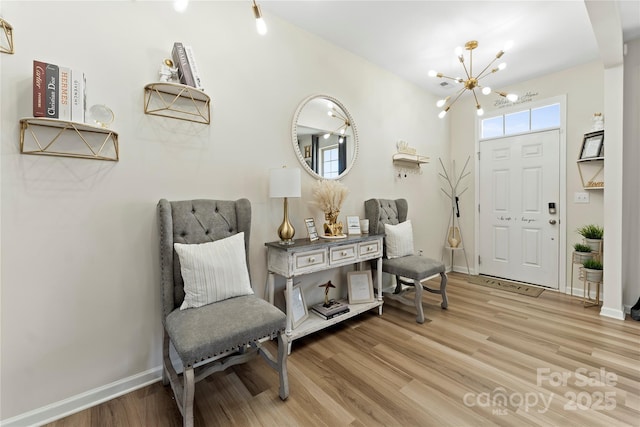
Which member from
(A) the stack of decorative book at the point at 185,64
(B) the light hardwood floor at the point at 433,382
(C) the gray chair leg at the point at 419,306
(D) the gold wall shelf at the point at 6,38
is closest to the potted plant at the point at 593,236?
(B) the light hardwood floor at the point at 433,382

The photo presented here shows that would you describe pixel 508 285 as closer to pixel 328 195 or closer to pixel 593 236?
pixel 593 236

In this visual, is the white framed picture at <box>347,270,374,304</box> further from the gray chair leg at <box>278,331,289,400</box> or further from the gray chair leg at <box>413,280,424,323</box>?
the gray chair leg at <box>278,331,289,400</box>

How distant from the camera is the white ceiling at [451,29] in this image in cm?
229

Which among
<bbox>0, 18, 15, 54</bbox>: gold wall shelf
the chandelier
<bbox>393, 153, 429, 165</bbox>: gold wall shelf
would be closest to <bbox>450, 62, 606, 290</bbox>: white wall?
the chandelier

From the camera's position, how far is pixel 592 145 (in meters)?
3.16

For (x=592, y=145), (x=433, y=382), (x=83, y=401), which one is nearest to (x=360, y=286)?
(x=433, y=382)

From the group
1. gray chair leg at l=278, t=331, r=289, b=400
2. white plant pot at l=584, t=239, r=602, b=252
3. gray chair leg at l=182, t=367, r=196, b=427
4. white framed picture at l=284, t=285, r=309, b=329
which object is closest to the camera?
gray chair leg at l=182, t=367, r=196, b=427

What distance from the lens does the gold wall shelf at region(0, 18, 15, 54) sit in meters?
1.38

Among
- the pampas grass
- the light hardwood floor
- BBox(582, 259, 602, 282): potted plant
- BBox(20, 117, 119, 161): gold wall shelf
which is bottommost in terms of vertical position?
the light hardwood floor

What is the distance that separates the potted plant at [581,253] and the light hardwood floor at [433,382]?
695 millimetres

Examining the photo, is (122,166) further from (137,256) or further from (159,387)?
(159,387)

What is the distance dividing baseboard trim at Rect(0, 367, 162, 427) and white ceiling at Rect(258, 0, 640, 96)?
2934 mm

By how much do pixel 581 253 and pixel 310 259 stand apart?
317 cm

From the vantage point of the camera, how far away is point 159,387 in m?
1.78
